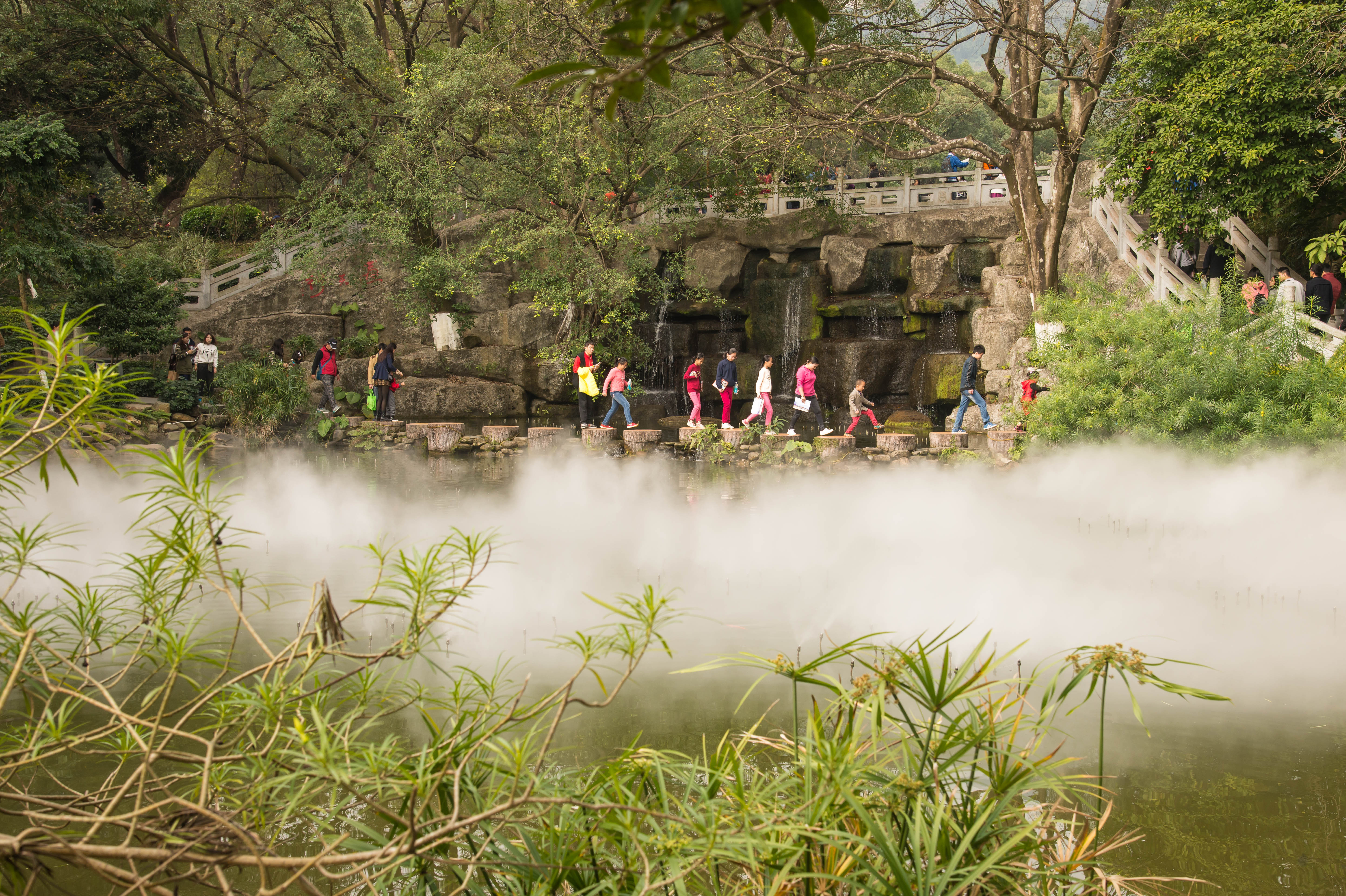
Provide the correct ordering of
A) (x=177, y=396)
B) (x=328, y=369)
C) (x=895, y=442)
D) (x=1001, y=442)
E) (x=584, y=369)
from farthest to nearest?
(x=328, y=369) → (x=584, y=369) → (x=177, y=396) → (x=895, y=442) → (x=1001, y=442)

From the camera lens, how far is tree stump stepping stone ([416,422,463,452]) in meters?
15.9

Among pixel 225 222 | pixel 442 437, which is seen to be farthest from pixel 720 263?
pixel 225 222

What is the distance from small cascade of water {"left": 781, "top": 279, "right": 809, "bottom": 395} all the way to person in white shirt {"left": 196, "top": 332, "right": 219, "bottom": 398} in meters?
11.5

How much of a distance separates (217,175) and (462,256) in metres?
16.3

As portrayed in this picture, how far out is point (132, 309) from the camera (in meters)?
17.2

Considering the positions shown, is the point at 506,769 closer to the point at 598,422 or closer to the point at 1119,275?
the point at 1119,275

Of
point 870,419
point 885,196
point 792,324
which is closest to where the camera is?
point 870,419

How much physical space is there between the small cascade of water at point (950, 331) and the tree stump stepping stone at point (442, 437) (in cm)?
1005

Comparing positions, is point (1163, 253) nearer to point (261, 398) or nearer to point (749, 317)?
point (749, 317)

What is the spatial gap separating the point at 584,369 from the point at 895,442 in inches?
225

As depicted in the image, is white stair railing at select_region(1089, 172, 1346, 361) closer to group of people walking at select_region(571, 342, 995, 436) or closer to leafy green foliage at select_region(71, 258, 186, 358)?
group of people walking at select_region(571, 342, 995, 436)

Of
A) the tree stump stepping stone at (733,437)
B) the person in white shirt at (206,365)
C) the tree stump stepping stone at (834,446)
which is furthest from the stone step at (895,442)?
the person in white shirt at (206,365)

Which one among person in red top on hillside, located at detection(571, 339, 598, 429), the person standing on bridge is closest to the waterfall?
person in red top on hillside, located at detection(571, 339, 598, 429)

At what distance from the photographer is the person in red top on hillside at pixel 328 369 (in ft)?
59.8
